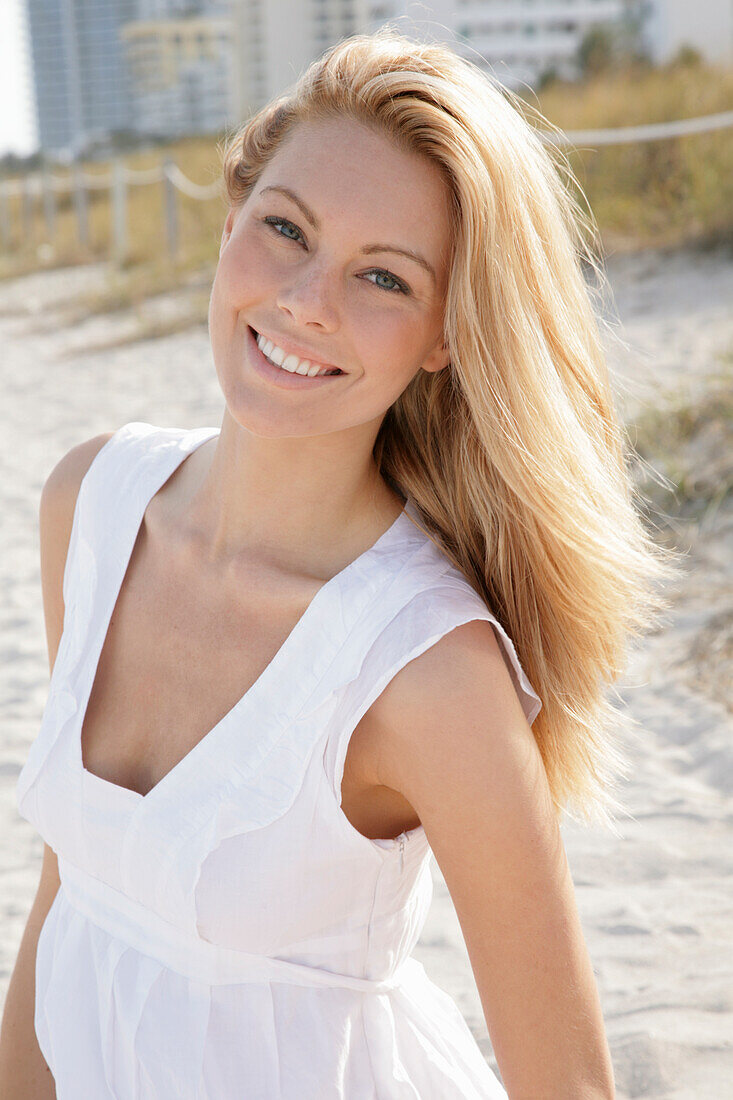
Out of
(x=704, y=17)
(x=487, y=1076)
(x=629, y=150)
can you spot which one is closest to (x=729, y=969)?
(x=487, y=1076)

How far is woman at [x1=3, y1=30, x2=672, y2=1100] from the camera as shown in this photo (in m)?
1.22

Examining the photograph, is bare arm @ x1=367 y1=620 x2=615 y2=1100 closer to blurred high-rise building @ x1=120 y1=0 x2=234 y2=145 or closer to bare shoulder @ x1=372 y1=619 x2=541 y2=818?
bare shoulder @ x1=372 y1=619 x2=541 y2=818

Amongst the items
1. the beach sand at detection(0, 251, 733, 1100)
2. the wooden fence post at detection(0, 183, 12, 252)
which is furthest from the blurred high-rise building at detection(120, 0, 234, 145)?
A: the beach sand at detection(0, 251, 733, 1100)

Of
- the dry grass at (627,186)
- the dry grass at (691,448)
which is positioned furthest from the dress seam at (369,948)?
the dry grass at (627,186)

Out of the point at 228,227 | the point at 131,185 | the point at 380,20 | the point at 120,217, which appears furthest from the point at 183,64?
the point at 228,227

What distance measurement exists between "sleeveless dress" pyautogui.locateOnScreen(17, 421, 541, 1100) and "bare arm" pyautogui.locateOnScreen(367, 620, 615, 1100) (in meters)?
0.07

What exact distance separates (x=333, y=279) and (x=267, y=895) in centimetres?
73

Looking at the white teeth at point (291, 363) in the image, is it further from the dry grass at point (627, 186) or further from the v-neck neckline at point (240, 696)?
the dry grass at point (627, 186)

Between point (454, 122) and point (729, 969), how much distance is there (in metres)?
1.83

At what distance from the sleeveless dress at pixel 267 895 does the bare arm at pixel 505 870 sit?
2.8 inches

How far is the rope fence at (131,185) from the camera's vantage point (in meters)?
8.15

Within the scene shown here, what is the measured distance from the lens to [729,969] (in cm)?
230

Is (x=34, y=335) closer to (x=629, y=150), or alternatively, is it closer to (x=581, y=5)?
(x=629, y=150)

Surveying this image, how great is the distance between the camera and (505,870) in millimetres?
1182
